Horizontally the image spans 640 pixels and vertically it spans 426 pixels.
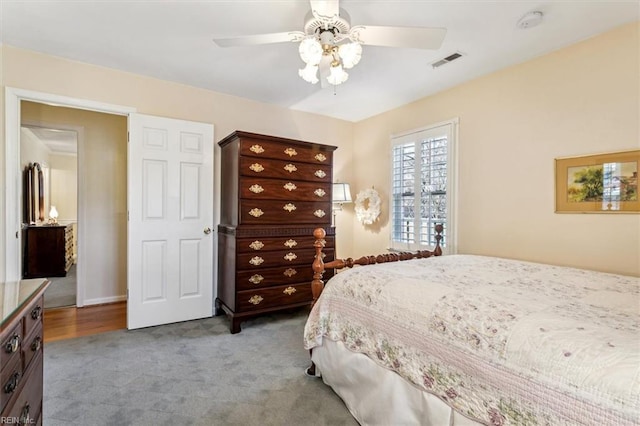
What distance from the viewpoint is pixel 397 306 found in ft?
4.95

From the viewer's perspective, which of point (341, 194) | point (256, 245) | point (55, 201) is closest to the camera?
point (256, 245)

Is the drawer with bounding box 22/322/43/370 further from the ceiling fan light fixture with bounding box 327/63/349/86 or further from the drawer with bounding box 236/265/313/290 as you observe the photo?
the ceiling fan light fixture with bounding box 327/63/349/86

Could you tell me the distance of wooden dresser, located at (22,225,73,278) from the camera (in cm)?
493

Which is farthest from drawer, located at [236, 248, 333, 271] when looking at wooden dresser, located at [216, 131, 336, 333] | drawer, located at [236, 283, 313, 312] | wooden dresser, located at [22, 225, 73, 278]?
wooden dresser, located at [22, 225, 73, 278]

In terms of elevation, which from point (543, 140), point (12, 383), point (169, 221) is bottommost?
point (12, 383)

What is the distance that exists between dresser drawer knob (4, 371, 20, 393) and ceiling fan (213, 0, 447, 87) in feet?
6.08

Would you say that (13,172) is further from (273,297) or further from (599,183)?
(599,183)

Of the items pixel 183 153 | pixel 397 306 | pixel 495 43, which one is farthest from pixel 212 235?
pixel 495 43

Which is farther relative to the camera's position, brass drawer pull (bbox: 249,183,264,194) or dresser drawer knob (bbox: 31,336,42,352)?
brass drawer pull (bbox: 249,183,264,194)

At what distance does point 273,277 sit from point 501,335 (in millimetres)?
2313

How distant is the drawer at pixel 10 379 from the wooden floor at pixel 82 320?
225 centimetres

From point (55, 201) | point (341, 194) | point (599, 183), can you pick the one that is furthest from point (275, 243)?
point (55, 201)

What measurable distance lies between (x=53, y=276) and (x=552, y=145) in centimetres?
716

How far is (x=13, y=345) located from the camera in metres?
0.95
